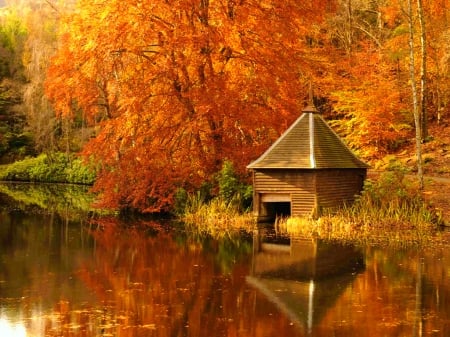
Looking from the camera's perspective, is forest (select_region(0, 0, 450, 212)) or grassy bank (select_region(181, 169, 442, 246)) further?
forest (select_region(0, 0, 450, 212))

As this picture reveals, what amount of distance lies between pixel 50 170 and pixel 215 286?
37.5 m

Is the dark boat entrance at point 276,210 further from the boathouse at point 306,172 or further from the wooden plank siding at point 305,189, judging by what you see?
the wooden plank siding at point 305,189

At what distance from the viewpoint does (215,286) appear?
1233 cm

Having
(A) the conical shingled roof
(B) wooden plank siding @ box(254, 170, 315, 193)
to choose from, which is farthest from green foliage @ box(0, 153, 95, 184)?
(A) the conical shingled roof

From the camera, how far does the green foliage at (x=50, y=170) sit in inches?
1828

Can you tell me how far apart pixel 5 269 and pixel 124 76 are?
13.1 meters

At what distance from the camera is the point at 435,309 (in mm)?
10516

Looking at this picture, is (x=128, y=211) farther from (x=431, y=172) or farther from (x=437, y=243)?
(x=437, y=243)

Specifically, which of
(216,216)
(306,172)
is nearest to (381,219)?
(306,172)

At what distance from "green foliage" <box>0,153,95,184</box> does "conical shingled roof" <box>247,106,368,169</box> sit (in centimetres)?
2580

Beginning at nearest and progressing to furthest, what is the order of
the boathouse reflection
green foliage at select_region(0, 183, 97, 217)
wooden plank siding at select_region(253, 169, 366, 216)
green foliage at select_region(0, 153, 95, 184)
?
the boathouse reflection < wooden plank siding at select_region(253, 169, 366, 216) < green foliage at select_region(0, 183, 97, 217) < green foliage at select_region(0, 153, 95, 184)

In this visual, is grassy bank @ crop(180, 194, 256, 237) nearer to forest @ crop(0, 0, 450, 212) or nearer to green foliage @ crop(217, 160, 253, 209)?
green foliage @ crop(217, 160, 253, 209)

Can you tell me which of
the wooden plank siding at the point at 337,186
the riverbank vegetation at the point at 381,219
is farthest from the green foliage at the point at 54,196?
the riverbank vegetation at the point at 381,219

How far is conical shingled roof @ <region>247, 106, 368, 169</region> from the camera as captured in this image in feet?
68.7
